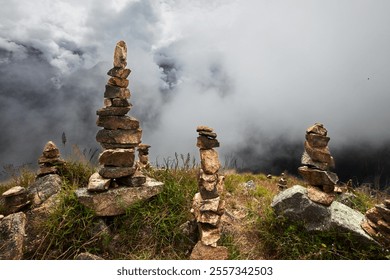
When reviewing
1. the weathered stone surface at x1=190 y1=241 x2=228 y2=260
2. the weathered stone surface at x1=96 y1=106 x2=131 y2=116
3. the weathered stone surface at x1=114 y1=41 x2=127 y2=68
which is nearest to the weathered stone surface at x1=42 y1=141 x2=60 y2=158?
the weathered stone surface at x1=96 y1=106 x2=131 y2=116

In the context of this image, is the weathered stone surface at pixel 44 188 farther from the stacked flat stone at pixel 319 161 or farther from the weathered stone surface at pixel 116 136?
the stacked flat stone at pixel 319 161

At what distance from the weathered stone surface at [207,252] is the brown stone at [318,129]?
3639 mm

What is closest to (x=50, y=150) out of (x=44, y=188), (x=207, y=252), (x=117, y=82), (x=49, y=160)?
(x=49, y=160)

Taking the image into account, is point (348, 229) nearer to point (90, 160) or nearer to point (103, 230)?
point (103, 230)

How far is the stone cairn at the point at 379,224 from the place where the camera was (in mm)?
6363

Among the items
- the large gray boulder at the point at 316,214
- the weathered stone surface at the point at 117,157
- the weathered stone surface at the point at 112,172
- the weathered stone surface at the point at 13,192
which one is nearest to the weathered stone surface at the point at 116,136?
the weathered stone surface at the point at 117,157

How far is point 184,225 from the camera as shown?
6711 millimetres

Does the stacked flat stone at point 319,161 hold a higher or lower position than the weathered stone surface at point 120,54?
lower

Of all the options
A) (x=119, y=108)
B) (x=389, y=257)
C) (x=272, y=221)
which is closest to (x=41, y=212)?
(x=119, y=108)

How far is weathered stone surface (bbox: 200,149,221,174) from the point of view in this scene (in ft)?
19.3

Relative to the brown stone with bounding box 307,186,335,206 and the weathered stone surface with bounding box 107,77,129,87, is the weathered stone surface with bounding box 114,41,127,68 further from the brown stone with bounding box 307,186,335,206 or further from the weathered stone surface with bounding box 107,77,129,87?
the brown stone with bounding box 307,186,335,206

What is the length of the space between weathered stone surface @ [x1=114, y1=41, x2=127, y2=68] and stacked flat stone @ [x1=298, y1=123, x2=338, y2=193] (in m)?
5.08

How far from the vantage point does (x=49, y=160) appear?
28.2 ft

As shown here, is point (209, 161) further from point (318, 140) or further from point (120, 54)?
point (120, 54)
